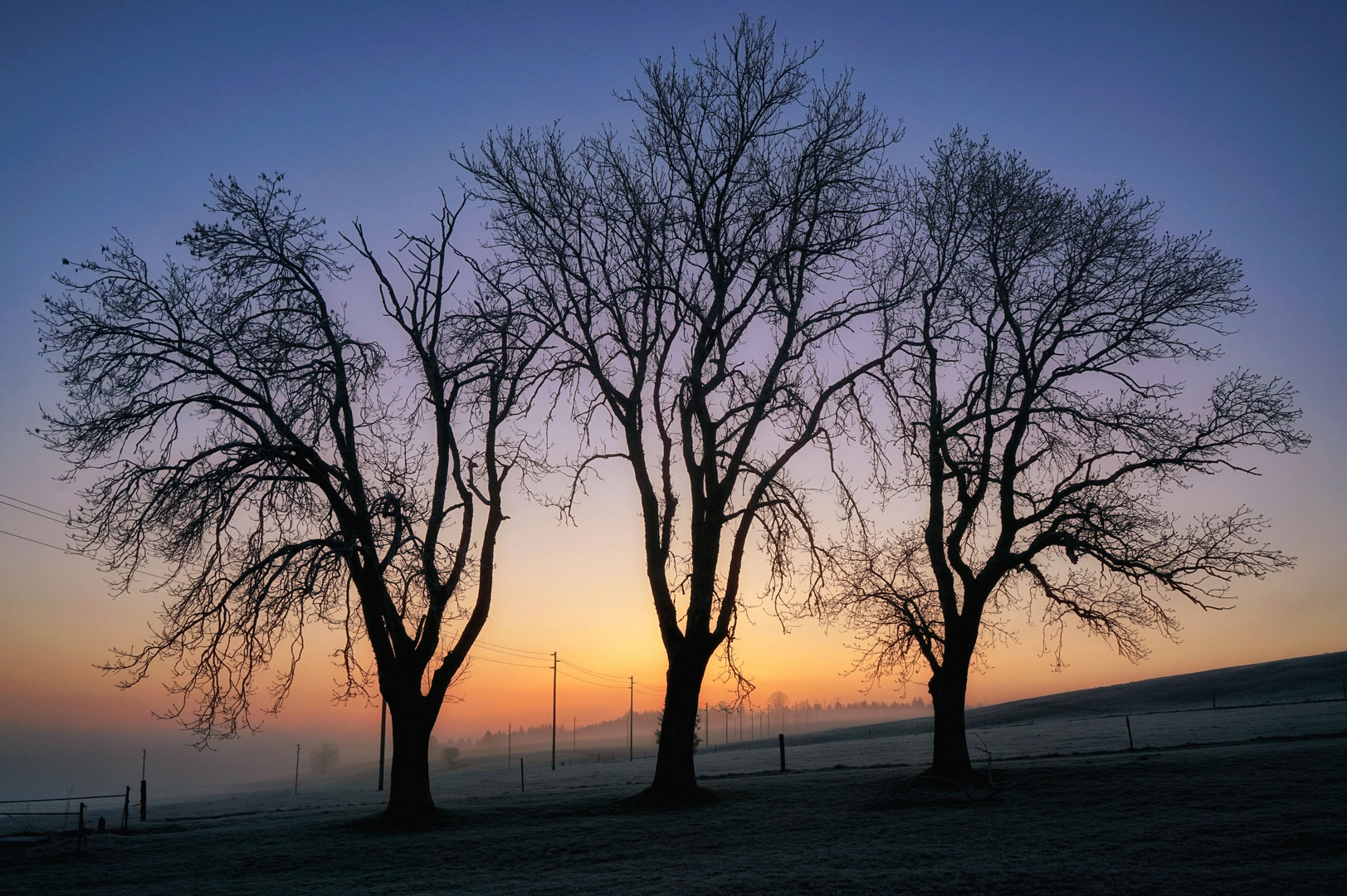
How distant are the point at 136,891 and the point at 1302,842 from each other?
54.5 feet

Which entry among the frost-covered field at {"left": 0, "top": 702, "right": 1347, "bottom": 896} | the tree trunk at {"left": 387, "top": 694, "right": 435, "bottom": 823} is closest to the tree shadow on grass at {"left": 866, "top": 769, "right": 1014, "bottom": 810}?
the frost-covered field at {"left": 0, "top": 702, "right": 1347, "bottom": 896}

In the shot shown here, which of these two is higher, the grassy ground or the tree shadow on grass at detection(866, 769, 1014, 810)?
the grassy ground

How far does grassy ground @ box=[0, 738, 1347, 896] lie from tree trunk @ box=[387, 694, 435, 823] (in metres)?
0.72

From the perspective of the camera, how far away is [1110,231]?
2127 centimetres

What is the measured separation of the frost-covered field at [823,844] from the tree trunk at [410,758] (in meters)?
0.71

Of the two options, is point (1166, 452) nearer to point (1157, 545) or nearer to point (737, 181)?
point (1157, 545)

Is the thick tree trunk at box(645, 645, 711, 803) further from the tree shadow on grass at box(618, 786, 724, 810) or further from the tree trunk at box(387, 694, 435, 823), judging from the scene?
the tree trunk at box(387, 694, 435, 823)

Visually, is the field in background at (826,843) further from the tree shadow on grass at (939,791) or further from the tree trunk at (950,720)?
the tree trunk at (950,720)

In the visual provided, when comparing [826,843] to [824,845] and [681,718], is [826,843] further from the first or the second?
[681,718]

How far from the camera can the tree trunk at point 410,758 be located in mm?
18391

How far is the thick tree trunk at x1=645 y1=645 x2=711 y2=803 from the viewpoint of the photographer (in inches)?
752

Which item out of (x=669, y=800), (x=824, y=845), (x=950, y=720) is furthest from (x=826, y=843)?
(x=950, y=720)

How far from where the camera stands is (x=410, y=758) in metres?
18.6

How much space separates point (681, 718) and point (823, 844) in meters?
5.49
